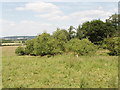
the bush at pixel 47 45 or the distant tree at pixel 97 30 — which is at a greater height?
the distant tree at pixel 97 30

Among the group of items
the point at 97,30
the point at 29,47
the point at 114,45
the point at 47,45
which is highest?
the point at 97,30

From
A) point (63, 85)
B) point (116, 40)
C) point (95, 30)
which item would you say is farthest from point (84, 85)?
point (95, 30)

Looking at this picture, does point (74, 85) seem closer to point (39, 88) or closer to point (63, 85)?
point (63, 85)

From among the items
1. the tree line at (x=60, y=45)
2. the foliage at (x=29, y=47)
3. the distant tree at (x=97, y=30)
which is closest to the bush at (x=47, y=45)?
the tree line at (x=60, y=45)

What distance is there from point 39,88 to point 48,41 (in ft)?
40.9

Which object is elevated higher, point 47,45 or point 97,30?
point 97,30

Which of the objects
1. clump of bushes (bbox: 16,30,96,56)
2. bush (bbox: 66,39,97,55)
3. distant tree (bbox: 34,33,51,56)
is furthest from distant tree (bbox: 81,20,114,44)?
bush (bbox: 66,39,97,55)

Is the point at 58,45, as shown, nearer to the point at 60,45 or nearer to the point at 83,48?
the point at 60,45

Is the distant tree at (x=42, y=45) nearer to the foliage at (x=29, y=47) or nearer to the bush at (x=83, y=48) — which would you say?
the foliage at (x=29, y=47)

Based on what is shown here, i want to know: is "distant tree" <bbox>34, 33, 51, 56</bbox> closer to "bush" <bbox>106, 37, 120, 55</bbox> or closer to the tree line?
the tree line

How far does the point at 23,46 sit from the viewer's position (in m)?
20.9

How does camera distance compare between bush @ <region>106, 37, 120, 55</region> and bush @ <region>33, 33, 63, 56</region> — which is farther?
bush @ <region>33, 33, 63, 56</region>

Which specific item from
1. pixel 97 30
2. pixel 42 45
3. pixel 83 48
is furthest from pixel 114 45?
pixel 97 30

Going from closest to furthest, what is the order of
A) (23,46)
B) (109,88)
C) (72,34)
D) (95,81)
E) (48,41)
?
(109,88)
(95,81)
(48,41)
(23,46)
(72,34)
